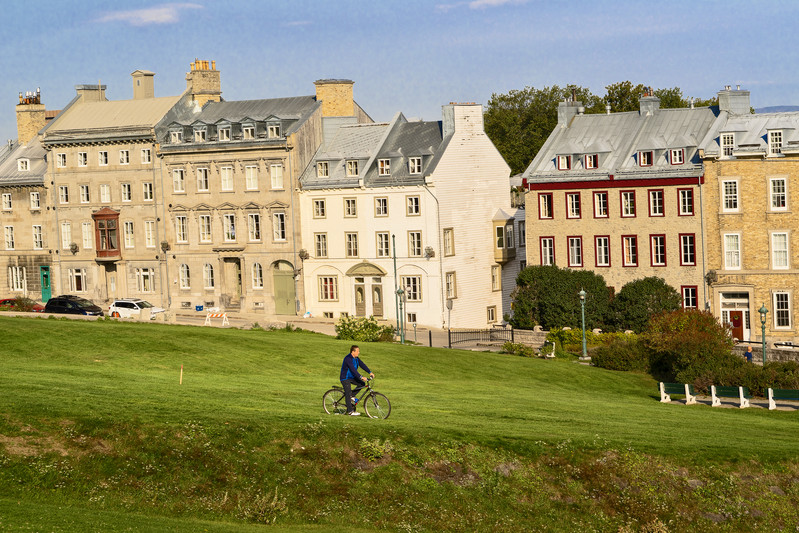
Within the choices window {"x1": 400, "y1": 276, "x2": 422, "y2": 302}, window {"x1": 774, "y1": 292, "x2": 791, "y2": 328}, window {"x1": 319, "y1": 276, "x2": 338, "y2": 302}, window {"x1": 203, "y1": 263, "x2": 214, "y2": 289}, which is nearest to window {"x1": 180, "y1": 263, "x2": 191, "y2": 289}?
window {"x1": 203, "y1": 263, "x2": 214, "y2": 289}

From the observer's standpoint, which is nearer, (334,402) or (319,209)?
(334,402)

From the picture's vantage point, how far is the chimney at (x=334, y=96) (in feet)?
273

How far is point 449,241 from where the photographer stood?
76000 millimetres

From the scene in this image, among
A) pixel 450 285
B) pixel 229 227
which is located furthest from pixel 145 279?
pixel 450 285

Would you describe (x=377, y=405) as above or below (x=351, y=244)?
below

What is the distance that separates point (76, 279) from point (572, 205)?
1692 inches

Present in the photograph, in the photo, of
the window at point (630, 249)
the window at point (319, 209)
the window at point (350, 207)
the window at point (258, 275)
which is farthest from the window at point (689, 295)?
the window at point (258, 275)

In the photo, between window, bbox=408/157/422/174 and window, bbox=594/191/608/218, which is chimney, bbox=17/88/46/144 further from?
window, bbox=594/191/608/218

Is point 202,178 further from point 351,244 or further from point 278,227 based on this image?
point 351,244

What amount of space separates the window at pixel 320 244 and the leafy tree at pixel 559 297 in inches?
615

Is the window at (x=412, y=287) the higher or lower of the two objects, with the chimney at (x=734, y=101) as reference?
lower

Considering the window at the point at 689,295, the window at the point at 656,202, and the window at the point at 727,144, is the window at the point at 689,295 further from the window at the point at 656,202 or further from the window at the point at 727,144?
the window at the point at 727,144

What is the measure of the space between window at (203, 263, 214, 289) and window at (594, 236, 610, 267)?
30435mm

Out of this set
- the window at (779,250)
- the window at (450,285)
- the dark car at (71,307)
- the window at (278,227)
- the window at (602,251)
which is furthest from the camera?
the window at (278,227)
